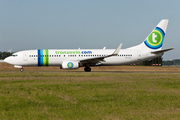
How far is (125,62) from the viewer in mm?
34812

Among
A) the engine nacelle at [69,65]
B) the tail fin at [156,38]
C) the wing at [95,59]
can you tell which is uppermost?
the tail fin at [156,38]

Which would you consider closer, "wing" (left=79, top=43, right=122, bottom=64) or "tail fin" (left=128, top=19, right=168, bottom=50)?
"wing" (left=79, top=43, right=122, bottom=64)

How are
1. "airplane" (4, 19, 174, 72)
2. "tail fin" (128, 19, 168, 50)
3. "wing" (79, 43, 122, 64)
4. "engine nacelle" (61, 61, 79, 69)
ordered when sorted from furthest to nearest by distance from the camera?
"tail fin" (128, 19, 168, 50), "airplane" (4, 19, 174, 72), "engine nacelle" (61, 61, 79, 69), "wing" (79, 43, 122, 64)

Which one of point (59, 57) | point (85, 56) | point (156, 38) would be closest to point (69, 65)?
point (59, 57)

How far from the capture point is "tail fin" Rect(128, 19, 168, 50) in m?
35.2

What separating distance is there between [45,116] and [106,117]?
2028 mm

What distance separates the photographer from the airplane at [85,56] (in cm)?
3347

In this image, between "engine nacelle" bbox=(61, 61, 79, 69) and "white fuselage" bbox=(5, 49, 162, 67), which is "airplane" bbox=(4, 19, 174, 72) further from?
"engine nacelle" bbox=(61, 61, 79, 69)

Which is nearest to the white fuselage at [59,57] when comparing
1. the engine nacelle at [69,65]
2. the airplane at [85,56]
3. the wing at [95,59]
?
the airplane at [85,56]

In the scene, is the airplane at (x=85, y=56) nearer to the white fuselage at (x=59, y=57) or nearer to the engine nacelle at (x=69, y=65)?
the white fuselage at (x=59, y=57)

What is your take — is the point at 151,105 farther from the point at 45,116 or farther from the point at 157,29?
the point at 157,29

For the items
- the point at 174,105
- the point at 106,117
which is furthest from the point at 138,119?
the point at 174,105

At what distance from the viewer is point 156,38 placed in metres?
35.3

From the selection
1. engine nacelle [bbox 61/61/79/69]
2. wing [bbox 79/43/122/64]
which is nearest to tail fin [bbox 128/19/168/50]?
wing [bbox 79/43/122/64]
